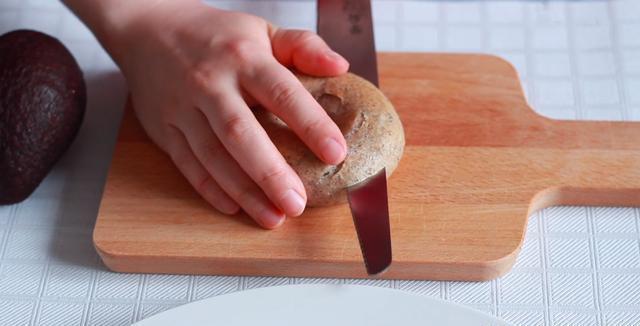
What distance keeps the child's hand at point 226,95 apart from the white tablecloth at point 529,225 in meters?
0.11

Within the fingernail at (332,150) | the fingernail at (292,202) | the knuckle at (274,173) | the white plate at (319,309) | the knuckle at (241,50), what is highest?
the knuckle at (241,50)

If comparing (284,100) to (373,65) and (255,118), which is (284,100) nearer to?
(255,118)

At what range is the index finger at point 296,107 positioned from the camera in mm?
1033

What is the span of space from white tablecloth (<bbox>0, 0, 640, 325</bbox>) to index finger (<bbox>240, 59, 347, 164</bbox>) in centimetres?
17

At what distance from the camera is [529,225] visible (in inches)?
44.6

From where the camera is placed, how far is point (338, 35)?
4.05 ft

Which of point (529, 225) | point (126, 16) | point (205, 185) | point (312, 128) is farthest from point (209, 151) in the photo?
point (529, 225)

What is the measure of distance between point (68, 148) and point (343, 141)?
A: 419mm

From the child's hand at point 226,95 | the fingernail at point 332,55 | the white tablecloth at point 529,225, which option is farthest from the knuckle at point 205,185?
the fingernail at point 332,55

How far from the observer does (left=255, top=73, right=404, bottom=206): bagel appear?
1054 mm

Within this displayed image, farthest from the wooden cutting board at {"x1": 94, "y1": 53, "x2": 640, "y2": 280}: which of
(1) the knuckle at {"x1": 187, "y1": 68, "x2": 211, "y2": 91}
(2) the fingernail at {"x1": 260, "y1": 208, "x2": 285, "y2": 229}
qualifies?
(1) the knuckle at {"x1": 187, "y1": 68, "x2": 211, "y2": 91}

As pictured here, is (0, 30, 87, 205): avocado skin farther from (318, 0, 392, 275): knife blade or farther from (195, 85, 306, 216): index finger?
(318, 0, 392, 275): knife blade

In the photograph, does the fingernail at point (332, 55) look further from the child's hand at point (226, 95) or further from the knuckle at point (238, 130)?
the knuckle at point (238, 130)

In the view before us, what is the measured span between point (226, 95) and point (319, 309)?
0.29 m
